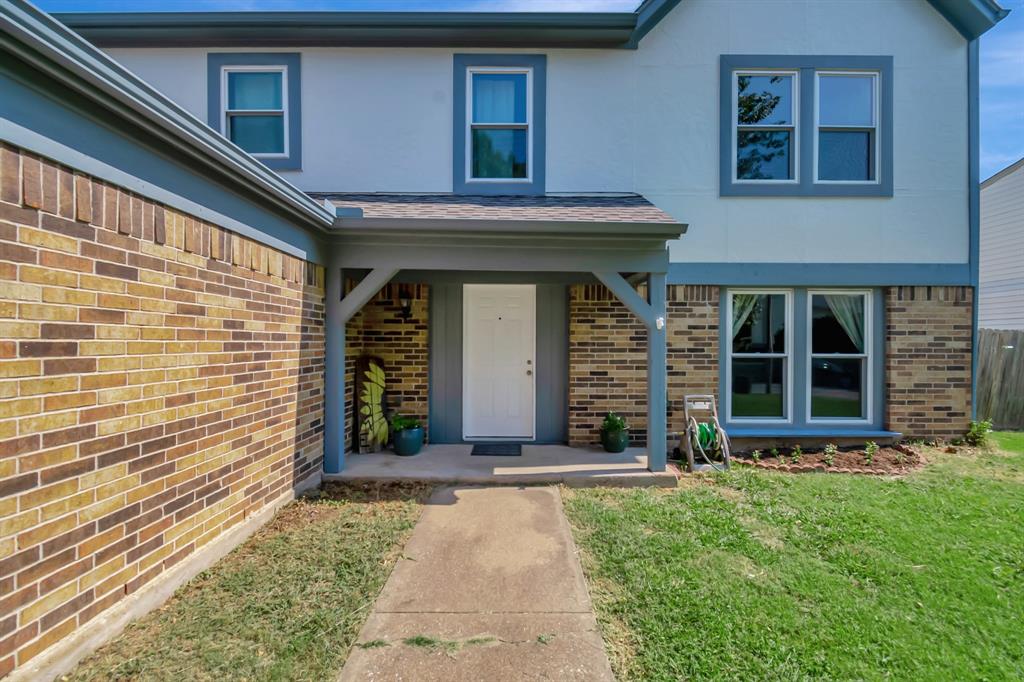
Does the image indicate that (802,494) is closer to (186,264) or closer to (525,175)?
(525,175)

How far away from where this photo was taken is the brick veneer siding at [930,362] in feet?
20.3

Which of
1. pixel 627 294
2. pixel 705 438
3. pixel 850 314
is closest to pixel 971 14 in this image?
pixel 850 314

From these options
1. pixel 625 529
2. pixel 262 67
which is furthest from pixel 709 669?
pixel 262 67

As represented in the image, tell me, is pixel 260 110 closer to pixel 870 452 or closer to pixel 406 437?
pixel 406 437

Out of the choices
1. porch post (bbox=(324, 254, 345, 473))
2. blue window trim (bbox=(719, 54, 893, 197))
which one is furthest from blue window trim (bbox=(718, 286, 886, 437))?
porch post (bbox=(324, 254, 345, 473))

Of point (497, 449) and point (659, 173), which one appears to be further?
point (659, 173)

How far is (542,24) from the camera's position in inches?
229

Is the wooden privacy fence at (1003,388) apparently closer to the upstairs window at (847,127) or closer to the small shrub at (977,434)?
the small shrub at (977,434)

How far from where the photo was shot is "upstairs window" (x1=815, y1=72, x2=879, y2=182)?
6234mm

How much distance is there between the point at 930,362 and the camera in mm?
6219

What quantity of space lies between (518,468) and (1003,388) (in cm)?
839

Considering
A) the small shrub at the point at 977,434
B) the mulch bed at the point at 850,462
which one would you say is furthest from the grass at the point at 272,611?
the small shrub at the point at 977,434

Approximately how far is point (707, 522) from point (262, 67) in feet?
25.0

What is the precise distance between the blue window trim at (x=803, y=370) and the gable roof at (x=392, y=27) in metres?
3.75
